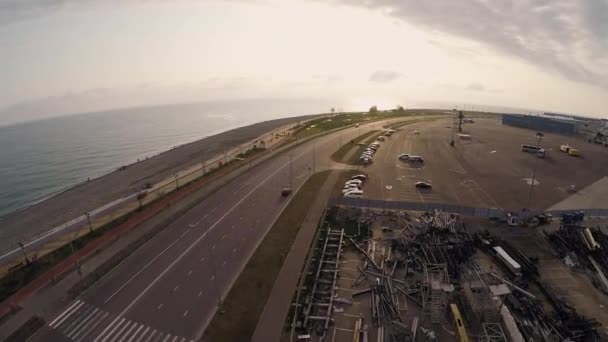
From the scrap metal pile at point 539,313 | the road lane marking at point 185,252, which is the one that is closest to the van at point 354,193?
the road lane marking at point 185,252

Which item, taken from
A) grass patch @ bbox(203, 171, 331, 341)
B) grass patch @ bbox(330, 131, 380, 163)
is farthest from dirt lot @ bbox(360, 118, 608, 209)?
grass patch @ bbox(203, 171, 331, 341)

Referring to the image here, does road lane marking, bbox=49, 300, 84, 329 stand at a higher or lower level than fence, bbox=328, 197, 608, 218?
lower

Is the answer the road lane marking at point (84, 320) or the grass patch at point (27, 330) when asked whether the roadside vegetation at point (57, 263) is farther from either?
the road lane marking at point (84, 320)

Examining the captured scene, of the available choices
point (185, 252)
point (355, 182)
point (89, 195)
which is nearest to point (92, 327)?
point (185, 252)

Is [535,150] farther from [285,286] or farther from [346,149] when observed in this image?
[285,286]

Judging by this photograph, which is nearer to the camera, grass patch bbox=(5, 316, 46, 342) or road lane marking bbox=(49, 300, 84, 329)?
grass patch bbox=(5, 316, 46, 342)

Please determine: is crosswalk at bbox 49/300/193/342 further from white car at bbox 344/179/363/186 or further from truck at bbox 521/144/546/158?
truck at bbox 521/144/546/158
